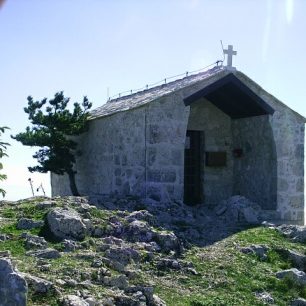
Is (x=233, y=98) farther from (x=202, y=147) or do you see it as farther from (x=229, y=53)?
(x=202, y=147)

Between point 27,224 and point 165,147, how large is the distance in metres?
5.78

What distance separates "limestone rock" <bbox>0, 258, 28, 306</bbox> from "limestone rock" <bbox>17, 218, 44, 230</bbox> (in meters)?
3.31

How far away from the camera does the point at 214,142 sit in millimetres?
17484

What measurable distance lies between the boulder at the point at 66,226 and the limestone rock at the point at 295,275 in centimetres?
358

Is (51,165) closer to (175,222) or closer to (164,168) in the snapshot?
(164,168)

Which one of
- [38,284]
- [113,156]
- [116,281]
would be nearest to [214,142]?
[113,156]

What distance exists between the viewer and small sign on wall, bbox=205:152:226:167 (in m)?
17.1

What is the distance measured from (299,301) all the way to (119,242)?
3.18m

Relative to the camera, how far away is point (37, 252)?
819cm

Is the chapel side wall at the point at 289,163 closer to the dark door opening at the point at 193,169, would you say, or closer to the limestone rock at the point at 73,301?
the dark door opening at the point at 193,169

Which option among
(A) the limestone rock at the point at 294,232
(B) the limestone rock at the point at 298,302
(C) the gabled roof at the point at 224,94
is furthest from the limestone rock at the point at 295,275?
(C) the gabled roof at the point at 224,94

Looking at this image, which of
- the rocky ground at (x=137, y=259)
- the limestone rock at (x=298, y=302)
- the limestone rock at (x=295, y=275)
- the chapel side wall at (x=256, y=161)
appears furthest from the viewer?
the chapel side wall at (x=256, y=161)

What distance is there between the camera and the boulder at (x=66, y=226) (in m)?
9.20

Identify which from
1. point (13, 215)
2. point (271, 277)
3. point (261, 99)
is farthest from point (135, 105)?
point (271, 277)
